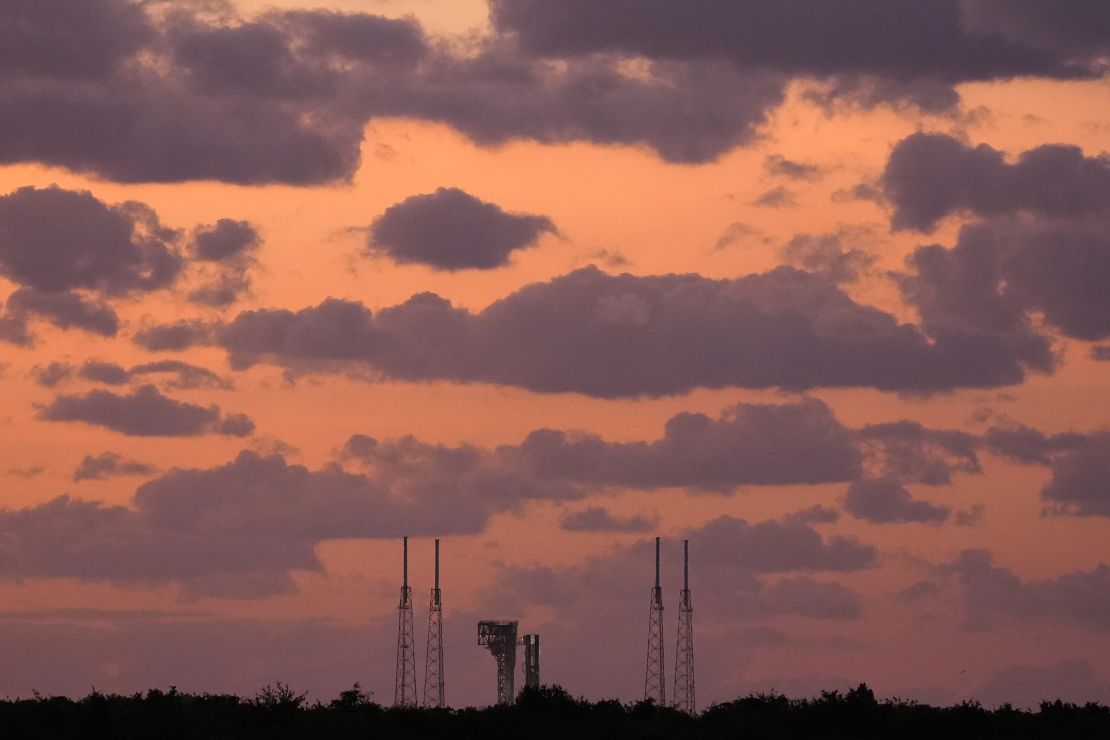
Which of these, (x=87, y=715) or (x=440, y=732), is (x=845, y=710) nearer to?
(x=440, y=732)

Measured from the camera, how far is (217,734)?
8694cm

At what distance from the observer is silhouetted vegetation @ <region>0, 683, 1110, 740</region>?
89500 millimetres

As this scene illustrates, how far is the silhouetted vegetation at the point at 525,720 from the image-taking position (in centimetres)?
8950

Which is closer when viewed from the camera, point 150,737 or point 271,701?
point 150,737

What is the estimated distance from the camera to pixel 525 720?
93.2 meters

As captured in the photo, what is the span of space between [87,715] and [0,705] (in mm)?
9906

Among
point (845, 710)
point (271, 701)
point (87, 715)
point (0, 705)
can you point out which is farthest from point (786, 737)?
point (0, 705)

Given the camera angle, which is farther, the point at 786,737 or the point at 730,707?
the point at 730,707

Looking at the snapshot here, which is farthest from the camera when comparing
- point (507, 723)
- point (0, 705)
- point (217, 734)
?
point (0, 705)

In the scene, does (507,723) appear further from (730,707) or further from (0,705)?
(0,705)

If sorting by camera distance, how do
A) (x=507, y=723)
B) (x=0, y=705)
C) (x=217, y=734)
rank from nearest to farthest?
(x=217, y=734) → (x=507, y=723) → (x=0, y=705)

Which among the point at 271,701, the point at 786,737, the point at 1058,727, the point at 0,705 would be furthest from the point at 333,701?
the point at 1058,727

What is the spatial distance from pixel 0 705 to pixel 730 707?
3354 centimetres

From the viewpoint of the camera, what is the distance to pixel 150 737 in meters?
87.0
